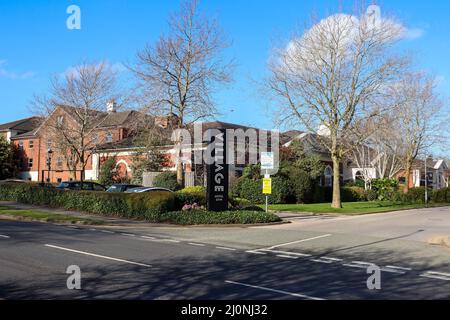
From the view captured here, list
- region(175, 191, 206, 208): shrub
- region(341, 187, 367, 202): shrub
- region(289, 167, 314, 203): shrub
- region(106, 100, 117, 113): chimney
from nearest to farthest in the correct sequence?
region(175, 191, 206, 208): shrub, region(289, 167, 314, 203): shrub, region(106, 100, 117, 113): chimney, region(341, 187, 367, 202): shrub

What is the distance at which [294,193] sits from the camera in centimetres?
3938

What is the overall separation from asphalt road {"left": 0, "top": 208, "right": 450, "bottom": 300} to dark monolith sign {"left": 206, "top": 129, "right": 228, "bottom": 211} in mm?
3544

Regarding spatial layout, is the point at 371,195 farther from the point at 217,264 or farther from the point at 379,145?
the point at 217,264

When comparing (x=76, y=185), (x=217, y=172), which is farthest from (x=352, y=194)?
(x=217, y=172)

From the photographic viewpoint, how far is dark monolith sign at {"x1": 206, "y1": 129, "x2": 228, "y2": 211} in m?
21.6

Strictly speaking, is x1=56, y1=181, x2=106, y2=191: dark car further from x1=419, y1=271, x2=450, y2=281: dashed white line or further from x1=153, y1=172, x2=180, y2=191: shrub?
x1=419, y1=271, x2=450, y2=281: dashed white line

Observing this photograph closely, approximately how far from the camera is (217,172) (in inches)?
866

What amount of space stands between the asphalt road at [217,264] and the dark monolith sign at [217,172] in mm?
3544

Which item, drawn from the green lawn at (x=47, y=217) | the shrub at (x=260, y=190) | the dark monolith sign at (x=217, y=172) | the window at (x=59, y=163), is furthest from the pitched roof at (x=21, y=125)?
the dark monolith sign at (x=217, y=172)

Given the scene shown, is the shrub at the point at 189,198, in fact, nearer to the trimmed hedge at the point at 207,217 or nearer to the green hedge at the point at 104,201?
the green hedge at the point at 104,201

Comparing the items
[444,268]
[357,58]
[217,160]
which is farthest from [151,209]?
[357,58]

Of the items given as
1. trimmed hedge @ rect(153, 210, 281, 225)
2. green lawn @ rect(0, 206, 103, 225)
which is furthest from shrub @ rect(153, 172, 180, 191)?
trimmed hedge @ rect(153, 210, 281, 225)

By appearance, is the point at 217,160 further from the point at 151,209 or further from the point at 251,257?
the point at 251,257

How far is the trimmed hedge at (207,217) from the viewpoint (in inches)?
815
